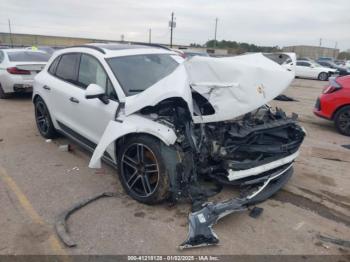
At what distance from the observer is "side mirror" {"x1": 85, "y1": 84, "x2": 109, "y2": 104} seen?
4.02 meters

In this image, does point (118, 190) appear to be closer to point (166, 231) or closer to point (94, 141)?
point (94, 141)

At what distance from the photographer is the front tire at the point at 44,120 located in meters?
6.05

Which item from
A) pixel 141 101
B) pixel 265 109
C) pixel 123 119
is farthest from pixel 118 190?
pixel 265 109

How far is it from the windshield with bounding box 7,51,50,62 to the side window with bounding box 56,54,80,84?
5.78m

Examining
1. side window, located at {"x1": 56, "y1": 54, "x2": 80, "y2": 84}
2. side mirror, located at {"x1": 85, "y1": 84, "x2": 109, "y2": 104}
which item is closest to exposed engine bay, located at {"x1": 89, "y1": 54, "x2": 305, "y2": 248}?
side mirror, located at {"x1": 85, "y1": 84, "x2": 109, "y2": 104}

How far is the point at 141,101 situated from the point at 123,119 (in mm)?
355

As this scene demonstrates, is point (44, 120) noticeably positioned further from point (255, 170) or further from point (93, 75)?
point (255, 170)

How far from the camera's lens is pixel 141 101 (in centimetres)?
374

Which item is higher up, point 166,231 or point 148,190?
point 148,190

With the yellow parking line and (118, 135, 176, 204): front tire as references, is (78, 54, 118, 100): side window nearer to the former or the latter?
(118, 135, 176, 204): front tire

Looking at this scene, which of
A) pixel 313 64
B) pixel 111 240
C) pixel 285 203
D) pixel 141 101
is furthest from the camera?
pixel 313 64

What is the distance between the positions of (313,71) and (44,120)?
79.3 ft

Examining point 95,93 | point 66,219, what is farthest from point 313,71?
point 66,219

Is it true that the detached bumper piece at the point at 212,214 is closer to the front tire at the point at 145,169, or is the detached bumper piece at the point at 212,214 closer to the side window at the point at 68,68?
the front tire at the point at 145,169
